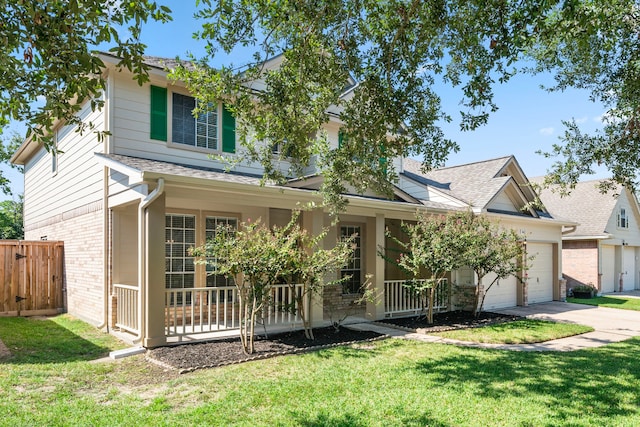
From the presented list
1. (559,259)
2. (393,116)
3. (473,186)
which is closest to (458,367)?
(393,116)

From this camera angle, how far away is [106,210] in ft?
31.8

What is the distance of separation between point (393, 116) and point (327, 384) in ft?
14.4

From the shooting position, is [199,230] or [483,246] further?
[483,246]

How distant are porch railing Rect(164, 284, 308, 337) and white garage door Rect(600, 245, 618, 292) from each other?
1975 centimetres

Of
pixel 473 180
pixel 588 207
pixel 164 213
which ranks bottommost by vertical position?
pixel 164 213

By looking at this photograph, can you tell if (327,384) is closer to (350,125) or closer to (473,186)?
(350,125)

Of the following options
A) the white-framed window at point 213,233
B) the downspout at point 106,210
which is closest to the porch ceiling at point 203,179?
the downspout at point 106,210

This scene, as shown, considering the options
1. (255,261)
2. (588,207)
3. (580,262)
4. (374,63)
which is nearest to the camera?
(374,63)

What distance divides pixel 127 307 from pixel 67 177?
5632 millimetres

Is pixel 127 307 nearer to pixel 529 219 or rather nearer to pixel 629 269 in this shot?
pixel 529 219

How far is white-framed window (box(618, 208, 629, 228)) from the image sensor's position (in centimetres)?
2369

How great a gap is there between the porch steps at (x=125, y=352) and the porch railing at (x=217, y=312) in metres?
0.65

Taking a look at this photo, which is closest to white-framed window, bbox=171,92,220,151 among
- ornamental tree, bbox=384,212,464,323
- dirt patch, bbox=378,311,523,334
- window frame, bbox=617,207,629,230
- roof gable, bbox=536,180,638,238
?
ornamental tree, bbox=384,212,464,323

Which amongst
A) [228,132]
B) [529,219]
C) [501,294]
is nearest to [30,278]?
[228,132]
